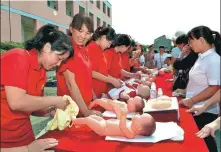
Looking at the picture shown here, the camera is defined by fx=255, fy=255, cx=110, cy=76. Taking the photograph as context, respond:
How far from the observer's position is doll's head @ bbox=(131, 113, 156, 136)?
140 cm

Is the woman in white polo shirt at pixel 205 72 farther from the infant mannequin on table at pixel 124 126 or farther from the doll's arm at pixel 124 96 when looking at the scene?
the infant mannequin on table at pixel 124 126

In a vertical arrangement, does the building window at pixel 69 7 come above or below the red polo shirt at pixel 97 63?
above

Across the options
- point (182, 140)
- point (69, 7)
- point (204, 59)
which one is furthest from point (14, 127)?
point (69, 7)

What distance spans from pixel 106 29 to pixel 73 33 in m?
0.59

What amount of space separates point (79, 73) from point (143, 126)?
81 cm

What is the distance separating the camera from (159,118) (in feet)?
5.64

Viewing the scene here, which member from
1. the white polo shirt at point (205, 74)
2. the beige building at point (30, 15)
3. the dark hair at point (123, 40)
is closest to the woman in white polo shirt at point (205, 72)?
the white polo shirt at point (205, 74)

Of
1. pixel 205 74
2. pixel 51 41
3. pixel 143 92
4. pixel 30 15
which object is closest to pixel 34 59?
pixel 51 41

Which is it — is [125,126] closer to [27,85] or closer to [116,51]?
[27,85]

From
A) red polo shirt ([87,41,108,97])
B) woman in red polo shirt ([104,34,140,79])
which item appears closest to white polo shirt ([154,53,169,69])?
woman in red polo shirt ([104,34,140,79])

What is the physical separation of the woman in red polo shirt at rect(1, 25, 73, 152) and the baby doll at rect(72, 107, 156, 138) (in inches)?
9.2

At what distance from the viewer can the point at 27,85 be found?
1.41 m

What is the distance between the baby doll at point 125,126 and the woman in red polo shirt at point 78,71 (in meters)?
0.37

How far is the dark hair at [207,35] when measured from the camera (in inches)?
78.2
